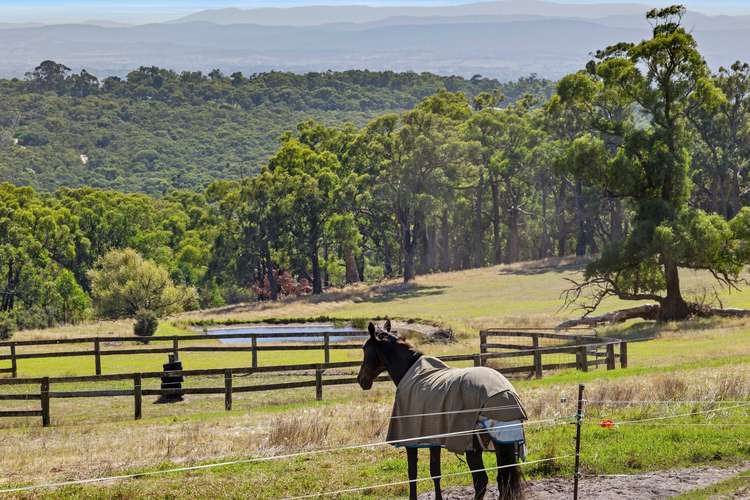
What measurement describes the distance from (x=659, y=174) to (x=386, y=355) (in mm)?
33346

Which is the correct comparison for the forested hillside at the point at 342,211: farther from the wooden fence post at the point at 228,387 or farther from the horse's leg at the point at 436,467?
the horse's leg at the point at 436,467

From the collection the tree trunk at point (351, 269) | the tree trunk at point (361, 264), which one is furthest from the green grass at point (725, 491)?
the tree trunk at point (361, 264)

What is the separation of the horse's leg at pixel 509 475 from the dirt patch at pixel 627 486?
1.23 m

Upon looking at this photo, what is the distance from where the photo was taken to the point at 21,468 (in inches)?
594

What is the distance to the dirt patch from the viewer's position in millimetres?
12422

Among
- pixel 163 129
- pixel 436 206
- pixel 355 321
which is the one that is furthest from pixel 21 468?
pixel 163 129

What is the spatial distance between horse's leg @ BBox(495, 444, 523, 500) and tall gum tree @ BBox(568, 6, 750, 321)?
102 ft

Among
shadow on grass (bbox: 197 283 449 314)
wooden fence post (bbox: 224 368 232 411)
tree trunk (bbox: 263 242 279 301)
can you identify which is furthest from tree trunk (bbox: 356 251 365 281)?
wooden fence post (bbox: 224 368 232 411)

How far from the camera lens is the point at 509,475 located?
439 inches

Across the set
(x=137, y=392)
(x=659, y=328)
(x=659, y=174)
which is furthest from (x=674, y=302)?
(x=137, y=392)

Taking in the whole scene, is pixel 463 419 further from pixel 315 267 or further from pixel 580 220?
pixel 580 220

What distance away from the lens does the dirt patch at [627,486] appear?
12.4 m

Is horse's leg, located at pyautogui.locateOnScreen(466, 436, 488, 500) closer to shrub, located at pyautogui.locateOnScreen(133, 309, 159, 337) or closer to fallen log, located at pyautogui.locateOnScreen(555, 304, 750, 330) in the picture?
fallen log, located at pyautogui.locateOnScreen(555, 304, 750, 330)

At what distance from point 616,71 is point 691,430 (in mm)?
30126
